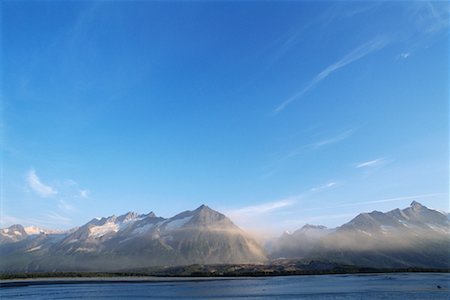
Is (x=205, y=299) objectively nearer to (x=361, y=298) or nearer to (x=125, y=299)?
(x=125, y=299)

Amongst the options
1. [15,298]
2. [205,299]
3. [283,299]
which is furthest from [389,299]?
[15,298]

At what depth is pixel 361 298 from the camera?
123 m

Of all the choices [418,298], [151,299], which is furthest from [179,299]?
[418,298]

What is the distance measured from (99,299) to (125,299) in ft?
29.9

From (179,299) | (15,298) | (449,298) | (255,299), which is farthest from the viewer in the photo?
(15,298)

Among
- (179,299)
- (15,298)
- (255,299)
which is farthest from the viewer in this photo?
(15,298)

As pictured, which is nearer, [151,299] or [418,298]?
[418,298]

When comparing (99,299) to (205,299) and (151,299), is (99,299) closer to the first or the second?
(151,299)

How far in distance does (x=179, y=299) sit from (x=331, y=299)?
161ft

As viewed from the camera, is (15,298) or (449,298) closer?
(449,298)

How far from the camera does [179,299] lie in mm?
140875

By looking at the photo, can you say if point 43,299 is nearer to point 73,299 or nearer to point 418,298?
point 73,299

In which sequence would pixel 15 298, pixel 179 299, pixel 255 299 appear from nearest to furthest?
pixel 255 299 → pixel 179 299 → pixel 15 298

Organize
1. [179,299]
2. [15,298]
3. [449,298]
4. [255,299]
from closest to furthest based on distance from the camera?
1. [449,298]
2. [255,299]
3. [179,299]
4. [15,298]
